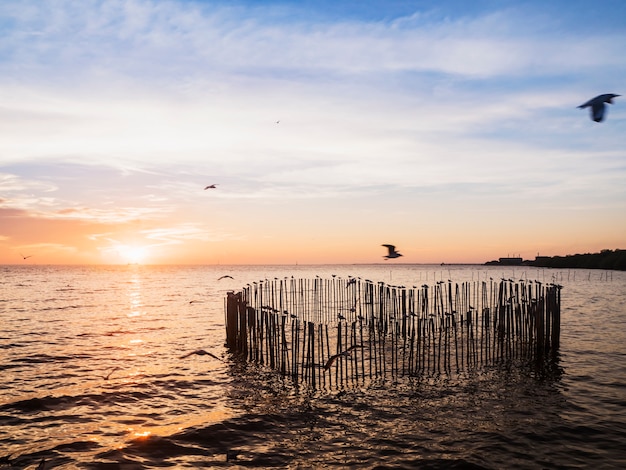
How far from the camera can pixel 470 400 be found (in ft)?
43.4

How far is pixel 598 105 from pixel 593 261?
10457 centimetres

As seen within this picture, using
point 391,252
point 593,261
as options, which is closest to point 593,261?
point 593,261

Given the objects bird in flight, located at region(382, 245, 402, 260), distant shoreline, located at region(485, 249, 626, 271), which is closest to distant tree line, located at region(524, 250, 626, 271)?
distant shoreline, located at region(485, 249, 626, 271)

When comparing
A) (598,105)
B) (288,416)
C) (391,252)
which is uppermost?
(598,105)

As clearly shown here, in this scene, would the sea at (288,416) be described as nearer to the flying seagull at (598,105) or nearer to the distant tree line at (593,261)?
the flying seagull at (598,105)

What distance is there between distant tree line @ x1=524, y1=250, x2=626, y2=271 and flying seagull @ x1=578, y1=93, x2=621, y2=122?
92.4 meters

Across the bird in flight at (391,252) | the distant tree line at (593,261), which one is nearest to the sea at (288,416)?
the bird in flight at (391,252)

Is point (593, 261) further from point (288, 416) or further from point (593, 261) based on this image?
point (288, 416)

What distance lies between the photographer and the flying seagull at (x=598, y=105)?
33.2 ft

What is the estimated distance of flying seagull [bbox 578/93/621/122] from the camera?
10109 mm

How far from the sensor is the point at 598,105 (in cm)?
1025

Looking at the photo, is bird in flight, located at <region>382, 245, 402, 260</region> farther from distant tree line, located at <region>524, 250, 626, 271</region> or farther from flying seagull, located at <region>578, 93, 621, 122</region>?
distant tree line, located at <region>524, 250, 626, 271</region>

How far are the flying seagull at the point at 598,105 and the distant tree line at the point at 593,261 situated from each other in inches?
3639

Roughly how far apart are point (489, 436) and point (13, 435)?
1087 cm
